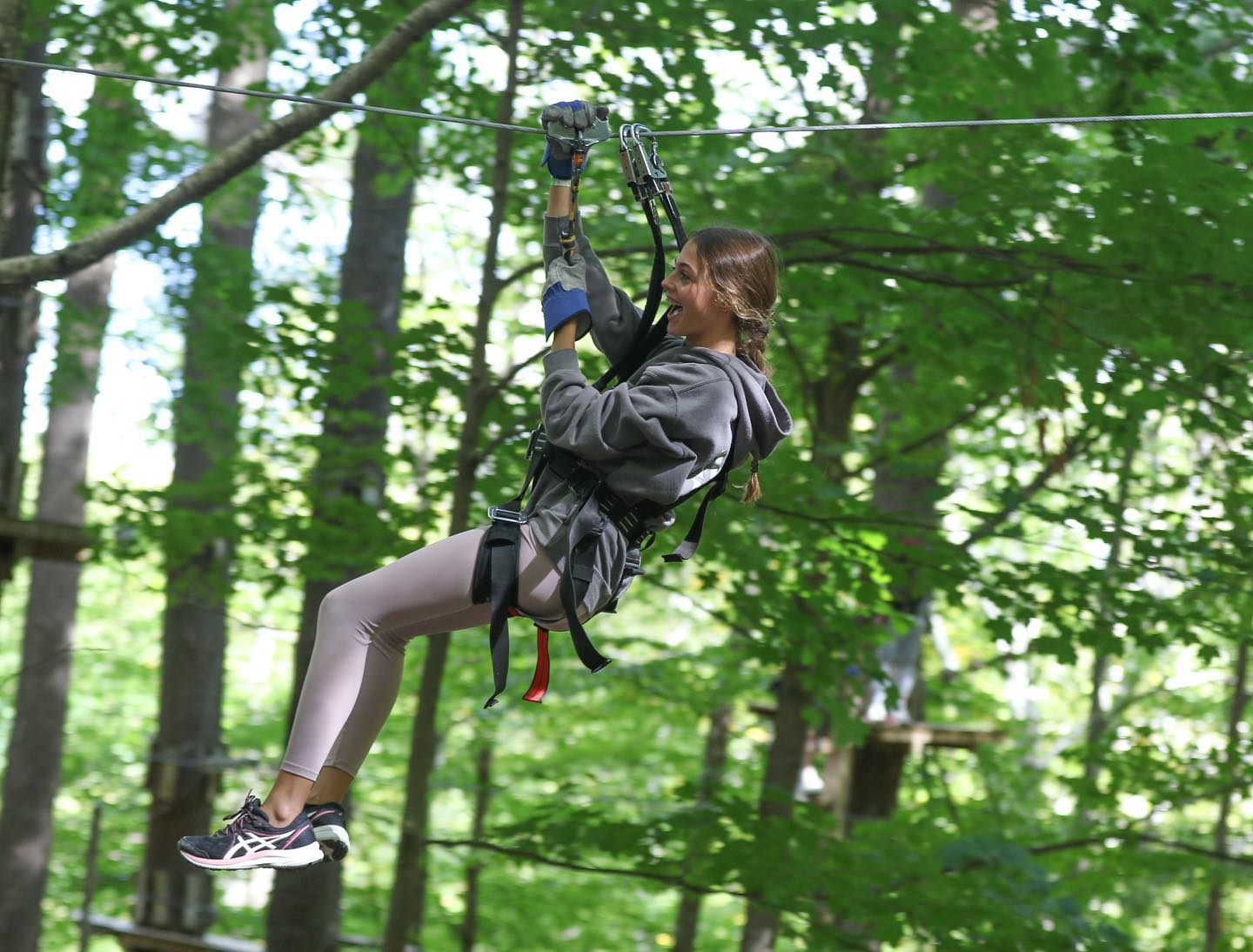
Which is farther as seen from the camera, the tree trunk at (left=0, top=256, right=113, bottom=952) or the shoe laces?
the tree trunk at (left=0, top=256, right=113, bottom=952)

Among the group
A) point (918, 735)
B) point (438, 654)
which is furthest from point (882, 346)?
point (438, 654)

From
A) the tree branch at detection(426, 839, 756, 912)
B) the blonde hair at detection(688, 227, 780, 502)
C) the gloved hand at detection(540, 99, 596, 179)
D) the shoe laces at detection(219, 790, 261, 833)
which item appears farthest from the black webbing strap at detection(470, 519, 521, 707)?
the tree branch at detection(426, 839, 756, 912)

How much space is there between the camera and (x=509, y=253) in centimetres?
1395

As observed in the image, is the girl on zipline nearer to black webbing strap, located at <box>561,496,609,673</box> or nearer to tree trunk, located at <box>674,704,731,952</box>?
black webbing strap, located at <box>561,496,609,673</box>

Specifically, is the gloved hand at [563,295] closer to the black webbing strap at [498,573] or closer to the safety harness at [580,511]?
the safety harness at [580,511]

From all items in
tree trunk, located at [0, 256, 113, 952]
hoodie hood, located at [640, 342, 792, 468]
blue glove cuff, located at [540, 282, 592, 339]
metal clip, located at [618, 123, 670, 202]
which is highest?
metal clip, located at [618, 123, 670, 202]

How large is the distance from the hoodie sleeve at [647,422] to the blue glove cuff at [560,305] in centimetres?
7

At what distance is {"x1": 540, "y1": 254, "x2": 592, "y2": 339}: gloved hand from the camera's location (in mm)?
2744

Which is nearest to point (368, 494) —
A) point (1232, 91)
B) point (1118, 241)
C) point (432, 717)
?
point (432, 717)

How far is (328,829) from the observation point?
271 cm

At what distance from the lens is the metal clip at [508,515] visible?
267 centimetres

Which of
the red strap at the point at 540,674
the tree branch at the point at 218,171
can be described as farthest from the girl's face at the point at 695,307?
the tree branch at the point at 218,171

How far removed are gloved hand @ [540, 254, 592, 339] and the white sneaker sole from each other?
1.12m

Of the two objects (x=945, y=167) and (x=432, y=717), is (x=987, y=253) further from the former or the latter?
(x=432, y=717)
